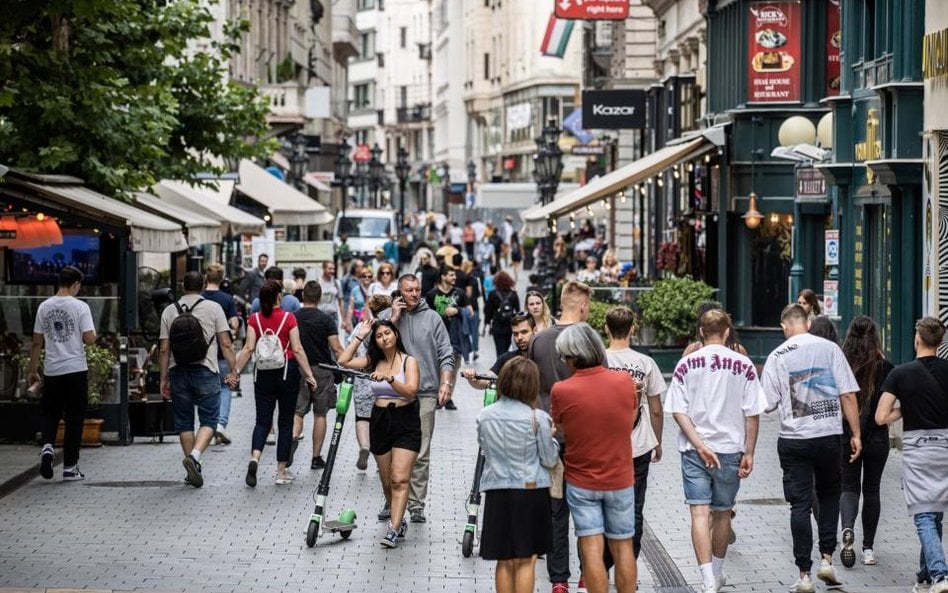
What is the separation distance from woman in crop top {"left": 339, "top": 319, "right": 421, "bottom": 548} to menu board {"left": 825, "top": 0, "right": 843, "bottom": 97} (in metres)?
16.0

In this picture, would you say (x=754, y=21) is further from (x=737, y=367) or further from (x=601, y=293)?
(x=737, y=367)

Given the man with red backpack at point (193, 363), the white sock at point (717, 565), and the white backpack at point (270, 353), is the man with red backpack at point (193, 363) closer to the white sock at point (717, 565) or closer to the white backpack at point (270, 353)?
the white backpack at point (270, 353)

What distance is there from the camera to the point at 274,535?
13547 mm

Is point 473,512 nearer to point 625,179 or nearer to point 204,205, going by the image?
point 625,179

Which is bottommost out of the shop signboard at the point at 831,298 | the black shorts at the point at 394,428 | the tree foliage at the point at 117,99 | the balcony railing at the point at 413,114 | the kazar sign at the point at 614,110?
the black shorts at the point at 394,428

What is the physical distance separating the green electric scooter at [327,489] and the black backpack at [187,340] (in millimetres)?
3023

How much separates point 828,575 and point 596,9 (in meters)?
29.8

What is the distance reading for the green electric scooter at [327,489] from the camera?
13.0 meters

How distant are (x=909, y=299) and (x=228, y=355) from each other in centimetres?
723

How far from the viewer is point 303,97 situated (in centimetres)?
5834

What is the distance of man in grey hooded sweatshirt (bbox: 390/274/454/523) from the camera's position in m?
13.8

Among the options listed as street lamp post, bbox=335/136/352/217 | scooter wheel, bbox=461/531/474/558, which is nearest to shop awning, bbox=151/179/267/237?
scooter wheel, bbox=461/531/474/558

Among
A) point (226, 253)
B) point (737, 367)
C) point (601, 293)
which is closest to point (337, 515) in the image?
point (737, 367)

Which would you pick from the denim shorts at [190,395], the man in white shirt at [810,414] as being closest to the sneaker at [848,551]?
the man in white shirt at [810,414]
